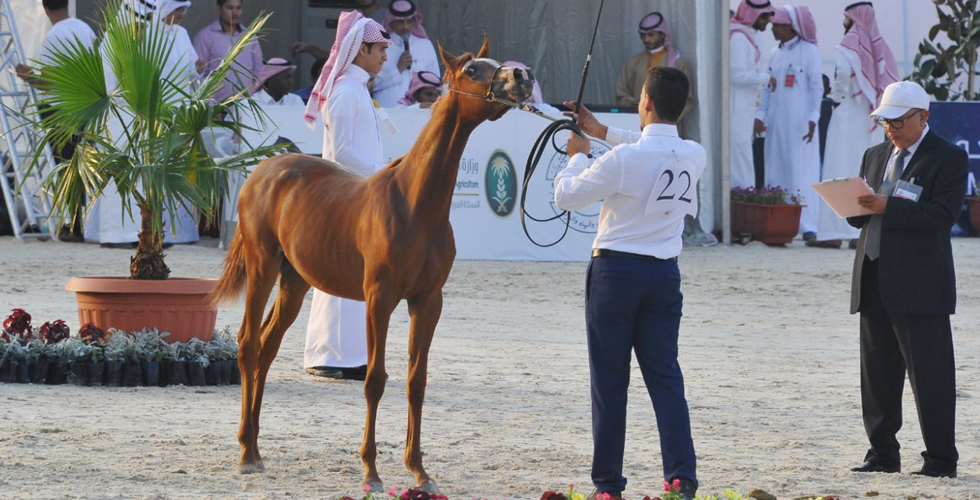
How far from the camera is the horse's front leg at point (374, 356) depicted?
19.4 feet

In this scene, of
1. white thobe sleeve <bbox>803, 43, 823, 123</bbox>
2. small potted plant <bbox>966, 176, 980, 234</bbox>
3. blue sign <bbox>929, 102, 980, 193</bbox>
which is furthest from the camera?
small potted plant <bbox>966, 176, 980, 234</bbox>

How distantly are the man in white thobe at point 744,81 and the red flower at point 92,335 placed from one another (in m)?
11.0

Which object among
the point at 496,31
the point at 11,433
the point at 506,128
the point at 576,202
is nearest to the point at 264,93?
the point at 506,128

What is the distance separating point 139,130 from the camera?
8.52 metres

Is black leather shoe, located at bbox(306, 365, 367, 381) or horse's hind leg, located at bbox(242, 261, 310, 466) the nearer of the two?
horse's hind leg, located at bbox(242, 261, 310, 466)

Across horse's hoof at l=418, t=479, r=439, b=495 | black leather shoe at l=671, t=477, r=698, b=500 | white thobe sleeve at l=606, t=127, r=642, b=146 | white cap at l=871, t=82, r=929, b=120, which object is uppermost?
white cap at l=871, t=82, r=929, b=120

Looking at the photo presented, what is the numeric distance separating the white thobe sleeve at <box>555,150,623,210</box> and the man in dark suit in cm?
151

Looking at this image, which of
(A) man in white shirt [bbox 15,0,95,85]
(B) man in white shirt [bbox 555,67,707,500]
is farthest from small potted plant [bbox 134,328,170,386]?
(A) man in white shirt [bbox 15,0,95,85]

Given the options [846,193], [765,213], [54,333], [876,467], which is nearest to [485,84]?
[846,193]

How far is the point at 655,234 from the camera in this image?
5531 millimetres

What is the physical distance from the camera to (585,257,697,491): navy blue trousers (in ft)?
18.1

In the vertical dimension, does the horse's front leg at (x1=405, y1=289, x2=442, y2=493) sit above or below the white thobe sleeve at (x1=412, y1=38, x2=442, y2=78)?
below

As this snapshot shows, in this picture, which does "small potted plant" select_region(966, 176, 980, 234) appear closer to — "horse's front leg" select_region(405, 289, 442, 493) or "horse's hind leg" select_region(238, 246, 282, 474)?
"horse's hind leg" select_region(238, 246, 282, 474)

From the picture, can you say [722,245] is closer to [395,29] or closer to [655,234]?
[395,29]
